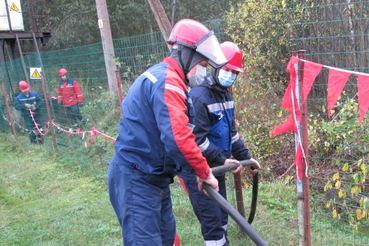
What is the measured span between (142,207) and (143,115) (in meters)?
0.68

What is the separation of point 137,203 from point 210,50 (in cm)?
125

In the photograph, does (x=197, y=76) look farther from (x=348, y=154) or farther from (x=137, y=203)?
(x=348, y=154)

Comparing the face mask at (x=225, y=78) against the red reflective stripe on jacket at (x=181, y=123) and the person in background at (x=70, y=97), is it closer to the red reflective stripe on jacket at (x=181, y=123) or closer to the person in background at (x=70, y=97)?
the red reflective stripe on jacket at (x=181, y=123)

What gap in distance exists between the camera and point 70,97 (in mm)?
9141

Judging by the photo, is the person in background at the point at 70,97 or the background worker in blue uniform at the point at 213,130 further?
the person in background at the point at 70,97

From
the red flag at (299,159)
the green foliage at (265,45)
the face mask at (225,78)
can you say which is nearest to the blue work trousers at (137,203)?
the face mask at (225,78)

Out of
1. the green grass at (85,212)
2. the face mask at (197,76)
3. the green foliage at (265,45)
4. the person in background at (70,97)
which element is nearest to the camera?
the face mask at (197,76)

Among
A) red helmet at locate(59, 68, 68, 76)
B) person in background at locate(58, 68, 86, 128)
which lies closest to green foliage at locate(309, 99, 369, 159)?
person in background at locate(58, 68, 86, 128)

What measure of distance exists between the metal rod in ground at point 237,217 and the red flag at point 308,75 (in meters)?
1.21

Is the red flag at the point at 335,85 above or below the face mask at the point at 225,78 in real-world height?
below

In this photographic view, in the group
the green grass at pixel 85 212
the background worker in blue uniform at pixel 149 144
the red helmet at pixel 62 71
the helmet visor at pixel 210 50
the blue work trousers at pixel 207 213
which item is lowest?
the green grass at pixel 85 212

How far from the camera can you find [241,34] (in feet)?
26.7

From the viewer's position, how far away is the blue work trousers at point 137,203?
2.45 metres

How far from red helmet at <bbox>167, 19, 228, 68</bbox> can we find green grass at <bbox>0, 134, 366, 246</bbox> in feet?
7.02
